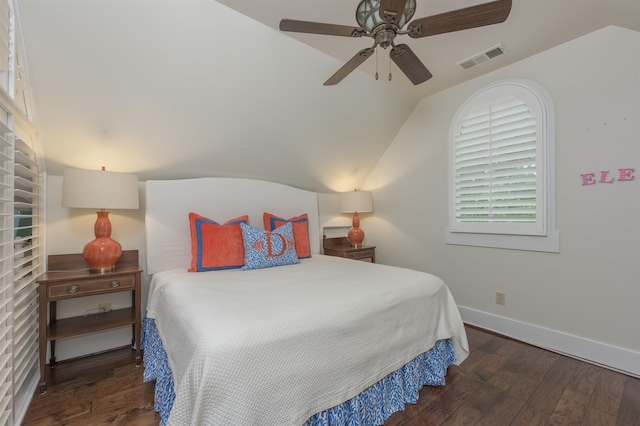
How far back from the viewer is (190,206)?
8.41 ft

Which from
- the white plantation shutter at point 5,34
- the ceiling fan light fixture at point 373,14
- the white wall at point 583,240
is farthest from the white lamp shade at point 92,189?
the white wall at point 583,240

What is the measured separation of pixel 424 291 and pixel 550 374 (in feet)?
3.80

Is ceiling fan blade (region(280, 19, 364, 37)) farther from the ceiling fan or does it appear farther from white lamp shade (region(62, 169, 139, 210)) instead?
white lamp shade (region(62, 169, 139, 210))

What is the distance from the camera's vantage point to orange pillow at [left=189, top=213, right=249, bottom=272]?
7.33ft

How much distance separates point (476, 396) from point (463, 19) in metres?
2.11

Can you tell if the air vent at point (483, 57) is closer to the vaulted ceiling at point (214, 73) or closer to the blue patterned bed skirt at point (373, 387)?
the vaulted ceiling at point (214, 73)

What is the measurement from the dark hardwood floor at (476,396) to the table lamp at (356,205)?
1793mm

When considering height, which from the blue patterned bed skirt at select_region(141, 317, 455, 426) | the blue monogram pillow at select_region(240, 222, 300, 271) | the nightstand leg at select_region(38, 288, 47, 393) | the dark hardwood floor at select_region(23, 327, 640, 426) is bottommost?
the dark hardwood floor at select_region(23, 327, 640, 426)

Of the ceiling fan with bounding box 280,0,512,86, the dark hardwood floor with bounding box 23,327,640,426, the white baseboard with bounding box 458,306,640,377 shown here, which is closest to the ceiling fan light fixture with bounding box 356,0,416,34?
the ceiling fan with bounding box 280,0,512,86

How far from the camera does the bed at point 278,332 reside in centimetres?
102

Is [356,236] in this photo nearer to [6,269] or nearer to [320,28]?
[320,28]

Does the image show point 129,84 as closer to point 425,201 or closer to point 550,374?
point 425,201

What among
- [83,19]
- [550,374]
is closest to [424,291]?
[550,374]

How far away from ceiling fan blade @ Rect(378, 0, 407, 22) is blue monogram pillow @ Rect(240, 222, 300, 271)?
1.73 m
